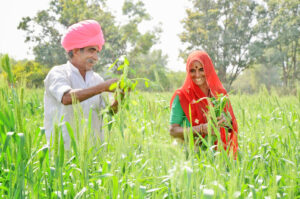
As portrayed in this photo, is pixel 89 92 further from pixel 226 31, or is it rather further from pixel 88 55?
pixel 226 31

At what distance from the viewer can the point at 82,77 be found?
2.45m

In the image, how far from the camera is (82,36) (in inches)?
89.0

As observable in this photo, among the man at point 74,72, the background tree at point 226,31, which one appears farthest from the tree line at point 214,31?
the man at point 74,72

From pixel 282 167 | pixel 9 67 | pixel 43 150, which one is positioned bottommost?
pixel 282 167

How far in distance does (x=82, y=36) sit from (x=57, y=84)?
1.43 ft

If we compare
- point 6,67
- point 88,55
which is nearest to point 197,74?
point 88,55

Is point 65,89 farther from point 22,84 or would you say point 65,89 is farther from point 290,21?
point 290,21

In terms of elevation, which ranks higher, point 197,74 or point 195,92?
point 197,74

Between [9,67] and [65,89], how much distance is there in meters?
0.87

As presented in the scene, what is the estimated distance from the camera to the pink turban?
7.41 feet

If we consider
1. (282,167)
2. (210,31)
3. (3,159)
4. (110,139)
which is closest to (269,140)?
(282,167)

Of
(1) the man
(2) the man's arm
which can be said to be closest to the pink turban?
(1) the man

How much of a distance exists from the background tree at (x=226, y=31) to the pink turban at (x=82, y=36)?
25.7m

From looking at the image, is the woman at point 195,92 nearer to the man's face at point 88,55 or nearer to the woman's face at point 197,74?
the woman's face at point 197,74
